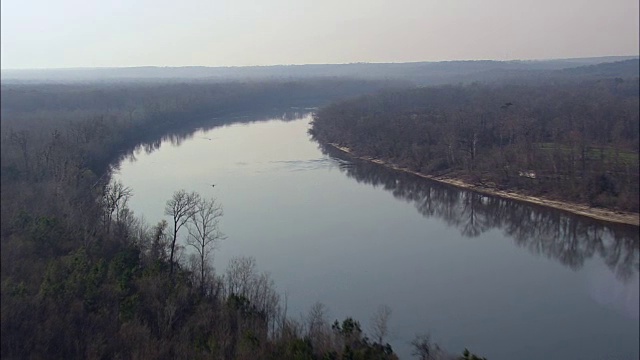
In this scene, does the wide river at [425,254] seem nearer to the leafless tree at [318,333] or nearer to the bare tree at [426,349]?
the bare tree at [426,349]

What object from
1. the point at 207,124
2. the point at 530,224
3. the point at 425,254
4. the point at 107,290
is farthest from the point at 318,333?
the point at 207,124

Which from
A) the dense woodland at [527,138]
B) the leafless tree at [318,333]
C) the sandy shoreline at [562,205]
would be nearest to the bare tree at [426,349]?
the leafless tree at [318,333]

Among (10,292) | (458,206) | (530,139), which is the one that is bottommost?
(458,206)

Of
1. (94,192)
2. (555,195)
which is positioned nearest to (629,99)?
(555,195)

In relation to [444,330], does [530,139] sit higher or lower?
higher

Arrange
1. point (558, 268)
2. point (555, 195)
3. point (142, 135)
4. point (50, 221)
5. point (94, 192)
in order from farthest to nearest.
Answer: point (142, 135)
point (555, 195)
point (94, 192)
point (558, 268)
point (50, 221)

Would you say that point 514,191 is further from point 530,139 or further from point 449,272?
point 449,272
